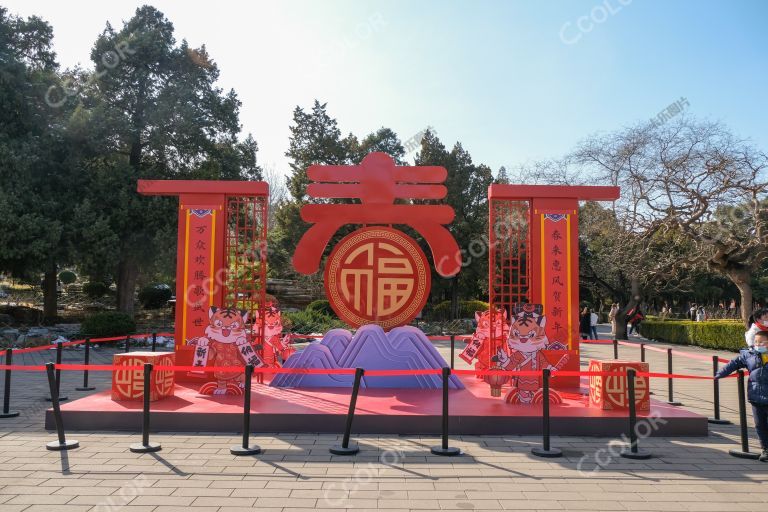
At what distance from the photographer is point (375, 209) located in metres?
8.28

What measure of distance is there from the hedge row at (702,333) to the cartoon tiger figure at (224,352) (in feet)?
48.0

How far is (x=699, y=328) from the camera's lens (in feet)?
57.3

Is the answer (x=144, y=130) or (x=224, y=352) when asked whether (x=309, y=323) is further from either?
(x=224, y=352)

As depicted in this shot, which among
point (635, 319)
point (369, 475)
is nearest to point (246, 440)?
point (369, 475)

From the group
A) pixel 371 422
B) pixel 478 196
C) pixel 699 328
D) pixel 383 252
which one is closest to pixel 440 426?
pixel 371 422

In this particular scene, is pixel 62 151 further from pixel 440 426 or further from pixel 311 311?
pixel 440 426

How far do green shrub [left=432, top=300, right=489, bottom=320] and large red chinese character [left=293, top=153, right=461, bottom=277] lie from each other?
46.9 ft

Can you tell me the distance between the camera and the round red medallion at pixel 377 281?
26.7 ft

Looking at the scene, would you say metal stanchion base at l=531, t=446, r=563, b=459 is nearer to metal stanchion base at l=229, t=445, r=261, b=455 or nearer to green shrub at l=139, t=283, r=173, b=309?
metal stanchion base at l=229, t=445, r=261, b=455

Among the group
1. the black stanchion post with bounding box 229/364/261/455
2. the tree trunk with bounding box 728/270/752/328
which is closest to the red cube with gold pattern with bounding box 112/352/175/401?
the black stanchion post with bounding box 229/364/261/455

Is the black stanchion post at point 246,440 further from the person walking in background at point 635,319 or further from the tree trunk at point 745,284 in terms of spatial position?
the person walking in background at point 635,319

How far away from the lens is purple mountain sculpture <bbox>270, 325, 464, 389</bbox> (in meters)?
7.60

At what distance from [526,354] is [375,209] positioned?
310 cm

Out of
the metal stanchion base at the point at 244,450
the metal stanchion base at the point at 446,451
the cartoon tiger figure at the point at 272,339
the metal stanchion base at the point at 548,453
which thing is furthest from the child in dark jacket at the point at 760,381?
the cartoon tiger figure at the point at 272,339
